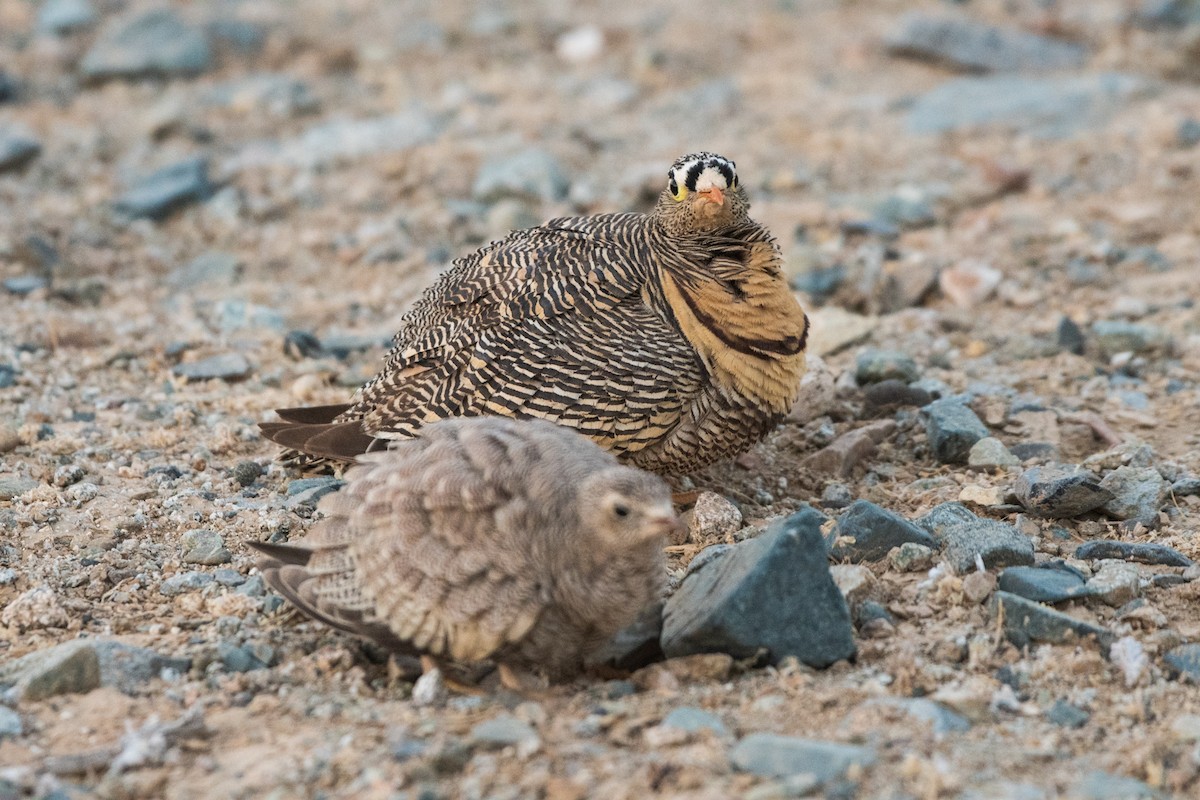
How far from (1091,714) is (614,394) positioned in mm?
2510

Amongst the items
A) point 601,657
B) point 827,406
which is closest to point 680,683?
point 601,657

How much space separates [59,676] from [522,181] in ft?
23.1

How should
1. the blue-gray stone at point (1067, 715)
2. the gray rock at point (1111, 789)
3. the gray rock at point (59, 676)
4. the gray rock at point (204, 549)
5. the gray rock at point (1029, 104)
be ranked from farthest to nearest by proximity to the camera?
1. the gray rock at point (1029, 104)
2. the gray rock at point (204, 549)
3. the gray rock at point (59, 676)
4. the blue-gray stone at point (1067, 715)
5. the gray rock at point (1111, 789)

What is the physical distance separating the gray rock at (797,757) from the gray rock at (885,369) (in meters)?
4.04

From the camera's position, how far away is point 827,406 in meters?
7.71

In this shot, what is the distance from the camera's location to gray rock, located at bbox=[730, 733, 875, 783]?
4.15 metres

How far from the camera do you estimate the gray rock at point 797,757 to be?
4.15 m

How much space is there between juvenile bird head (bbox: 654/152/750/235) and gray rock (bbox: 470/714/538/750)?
9.94 ft

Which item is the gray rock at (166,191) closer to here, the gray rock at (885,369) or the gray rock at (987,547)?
the gray rock at (885,369)

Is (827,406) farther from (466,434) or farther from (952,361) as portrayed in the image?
(466,434)

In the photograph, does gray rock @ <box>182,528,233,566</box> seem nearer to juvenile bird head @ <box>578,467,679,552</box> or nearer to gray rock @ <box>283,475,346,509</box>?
gray rock @ <box>283,475,346,509</box>

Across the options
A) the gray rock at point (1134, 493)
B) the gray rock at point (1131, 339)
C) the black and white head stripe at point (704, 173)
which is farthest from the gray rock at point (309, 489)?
the gray rock at point (1131, 339)

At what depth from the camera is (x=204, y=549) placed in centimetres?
604

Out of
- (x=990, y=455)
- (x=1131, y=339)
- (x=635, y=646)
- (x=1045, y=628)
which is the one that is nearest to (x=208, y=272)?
(x=990, y=455)
